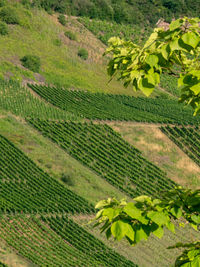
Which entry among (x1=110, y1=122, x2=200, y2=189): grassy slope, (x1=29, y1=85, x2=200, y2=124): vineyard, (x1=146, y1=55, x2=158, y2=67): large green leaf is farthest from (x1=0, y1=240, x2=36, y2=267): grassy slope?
(x1=146, y1=55, x2=158, y2=67): large green leaf

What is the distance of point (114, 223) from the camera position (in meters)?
6.96

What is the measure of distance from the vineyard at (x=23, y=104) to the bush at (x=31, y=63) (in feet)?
27.9

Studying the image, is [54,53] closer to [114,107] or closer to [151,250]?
[114,107]

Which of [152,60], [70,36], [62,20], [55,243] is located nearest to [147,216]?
[152,60]

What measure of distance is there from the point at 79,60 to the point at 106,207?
96844 millimetres

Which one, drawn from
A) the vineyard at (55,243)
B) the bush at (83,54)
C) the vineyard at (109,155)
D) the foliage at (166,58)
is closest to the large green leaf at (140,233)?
the foliage at (166,58)

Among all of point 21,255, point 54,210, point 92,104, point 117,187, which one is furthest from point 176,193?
point 92,104

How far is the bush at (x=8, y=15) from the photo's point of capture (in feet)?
336

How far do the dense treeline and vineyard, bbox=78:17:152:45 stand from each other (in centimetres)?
235

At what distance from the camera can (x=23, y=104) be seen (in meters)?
78.9

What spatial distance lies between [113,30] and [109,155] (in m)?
51.3

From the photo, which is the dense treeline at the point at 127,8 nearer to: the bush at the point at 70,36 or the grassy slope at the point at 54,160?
the bush at the point at 70,36

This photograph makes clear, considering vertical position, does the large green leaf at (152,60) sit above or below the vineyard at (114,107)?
above

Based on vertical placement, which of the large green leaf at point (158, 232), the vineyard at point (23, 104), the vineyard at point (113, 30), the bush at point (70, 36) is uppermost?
the large green leaf at point (158, 232)
